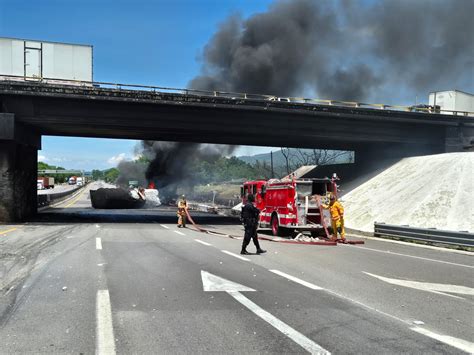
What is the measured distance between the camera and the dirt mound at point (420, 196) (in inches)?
820

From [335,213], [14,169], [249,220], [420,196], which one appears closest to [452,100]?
[420,196]

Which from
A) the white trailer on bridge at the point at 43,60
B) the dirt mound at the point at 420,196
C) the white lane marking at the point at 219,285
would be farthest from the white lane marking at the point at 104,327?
the white trailer on bridge at the point at 43,60

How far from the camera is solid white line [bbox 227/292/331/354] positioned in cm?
465

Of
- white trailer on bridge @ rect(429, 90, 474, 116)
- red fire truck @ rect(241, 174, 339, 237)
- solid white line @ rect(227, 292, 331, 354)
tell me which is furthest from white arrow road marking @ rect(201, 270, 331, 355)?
white trailer on bridge @ rect(429, 90, 474, 116)

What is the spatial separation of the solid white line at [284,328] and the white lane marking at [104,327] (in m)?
1.86

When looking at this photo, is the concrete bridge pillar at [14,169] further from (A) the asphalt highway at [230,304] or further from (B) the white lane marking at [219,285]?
(B) the white lane marking at [219,285]

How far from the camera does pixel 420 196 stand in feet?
77.7

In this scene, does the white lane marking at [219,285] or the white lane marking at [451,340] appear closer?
the white lane marking at [451,340]

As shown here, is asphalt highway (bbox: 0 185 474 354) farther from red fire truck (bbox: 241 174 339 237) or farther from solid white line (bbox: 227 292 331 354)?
red fire truck (bbox: 241 174 339 237)

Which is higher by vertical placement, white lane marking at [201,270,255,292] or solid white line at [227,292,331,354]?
solid white line at [227,292,331,354]

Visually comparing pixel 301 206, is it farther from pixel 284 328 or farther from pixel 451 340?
pixel 451 340

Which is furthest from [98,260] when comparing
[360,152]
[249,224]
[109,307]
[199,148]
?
[199,148]

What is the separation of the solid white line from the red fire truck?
10.7 metres

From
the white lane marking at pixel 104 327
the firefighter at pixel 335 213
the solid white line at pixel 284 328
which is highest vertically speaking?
the firefighter at pixel 335 213
